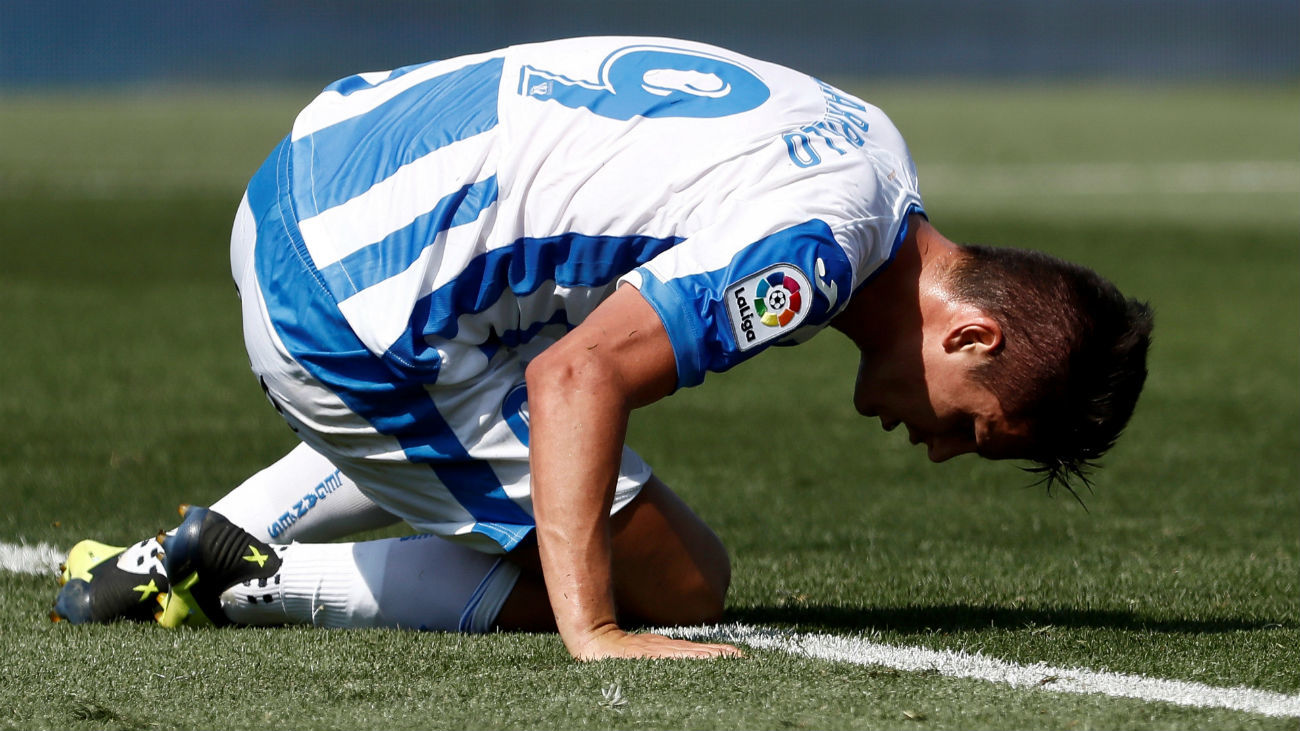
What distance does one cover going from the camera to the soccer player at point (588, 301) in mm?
2732

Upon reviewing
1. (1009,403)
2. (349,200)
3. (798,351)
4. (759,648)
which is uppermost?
(349,200)

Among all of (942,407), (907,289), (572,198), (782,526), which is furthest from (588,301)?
(782,526)

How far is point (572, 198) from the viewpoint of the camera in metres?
2.93

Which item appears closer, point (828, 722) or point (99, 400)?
point (828, 722)

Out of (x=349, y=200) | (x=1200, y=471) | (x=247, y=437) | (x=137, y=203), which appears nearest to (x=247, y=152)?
(x=137, y=203)

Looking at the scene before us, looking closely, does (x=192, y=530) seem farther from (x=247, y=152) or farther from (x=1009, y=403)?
(x=247, y=152)

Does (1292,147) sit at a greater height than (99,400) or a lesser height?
lesser

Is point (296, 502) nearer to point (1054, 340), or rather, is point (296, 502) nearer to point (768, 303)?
point (768, 303)

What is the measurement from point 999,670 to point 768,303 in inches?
34.6

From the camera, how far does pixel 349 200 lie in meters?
3.04

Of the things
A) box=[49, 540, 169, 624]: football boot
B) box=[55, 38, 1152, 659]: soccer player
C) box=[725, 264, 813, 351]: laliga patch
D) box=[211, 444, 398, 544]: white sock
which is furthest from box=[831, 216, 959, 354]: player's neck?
box=[49, 540, 169, 624]: football boot

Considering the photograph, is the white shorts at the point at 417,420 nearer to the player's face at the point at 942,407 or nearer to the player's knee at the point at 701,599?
the player's knee at the point at 701,599

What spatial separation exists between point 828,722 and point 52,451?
13.1 feet

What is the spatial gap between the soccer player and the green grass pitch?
0.90 feet
